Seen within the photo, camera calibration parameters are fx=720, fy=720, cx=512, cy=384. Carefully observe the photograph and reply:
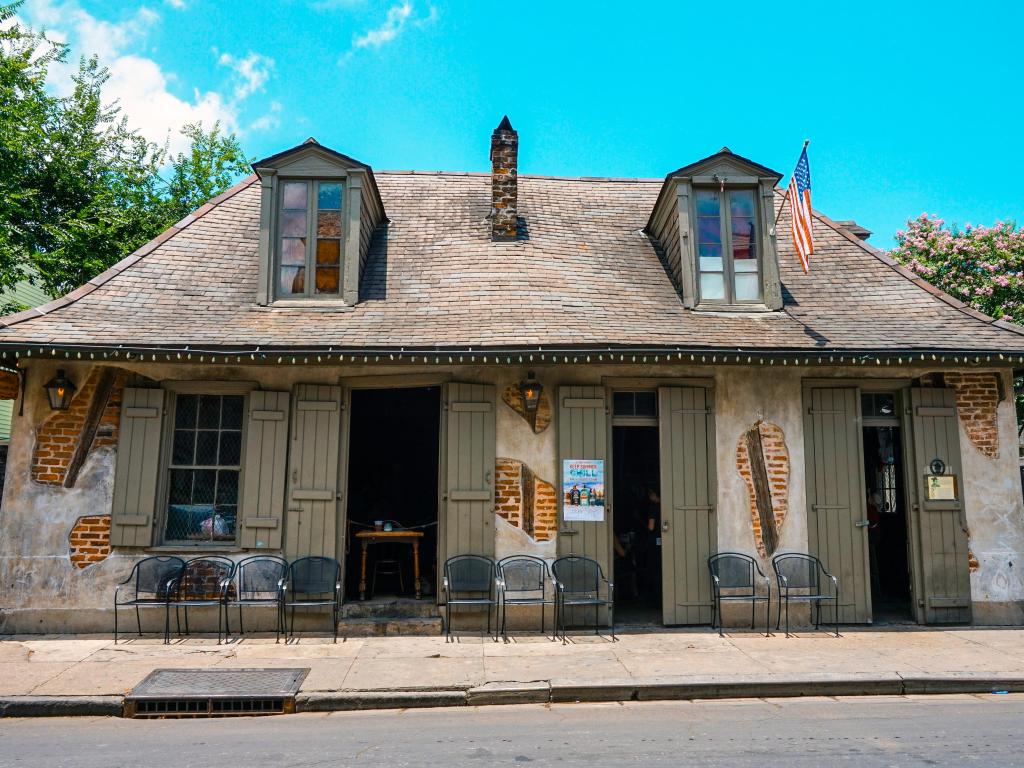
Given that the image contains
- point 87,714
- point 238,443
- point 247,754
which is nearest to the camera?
point 247,754

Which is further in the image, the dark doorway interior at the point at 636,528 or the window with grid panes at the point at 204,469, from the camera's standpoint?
the dark doorway interior at the point at 636,528

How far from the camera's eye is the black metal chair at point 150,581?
764 centimetres

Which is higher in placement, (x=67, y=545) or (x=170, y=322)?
(x=170, y=322)

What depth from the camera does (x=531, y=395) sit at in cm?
804

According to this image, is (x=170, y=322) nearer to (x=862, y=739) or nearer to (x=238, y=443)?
(x=238, y=443)

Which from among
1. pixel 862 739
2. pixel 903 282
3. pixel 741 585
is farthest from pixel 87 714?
pixel 903 282

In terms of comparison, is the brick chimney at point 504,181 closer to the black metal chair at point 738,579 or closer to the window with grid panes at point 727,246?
the window with grid panes at point 727,246

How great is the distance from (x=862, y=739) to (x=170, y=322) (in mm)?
7707

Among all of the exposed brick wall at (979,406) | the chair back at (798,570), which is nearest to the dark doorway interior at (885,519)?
the exposed brick wall at (979,406)

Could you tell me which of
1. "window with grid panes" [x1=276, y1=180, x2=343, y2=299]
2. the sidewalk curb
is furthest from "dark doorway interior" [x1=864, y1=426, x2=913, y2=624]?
"window with grid panes" [x1=276, y1=180, x2=343, y2=299]

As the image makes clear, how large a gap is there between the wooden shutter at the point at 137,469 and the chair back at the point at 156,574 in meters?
0.22

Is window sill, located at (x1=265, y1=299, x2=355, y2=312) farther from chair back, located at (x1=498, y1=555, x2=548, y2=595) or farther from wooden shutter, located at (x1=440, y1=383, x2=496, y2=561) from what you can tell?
chair back, located at (x1=498, y1=555, x2=548, y2=595)

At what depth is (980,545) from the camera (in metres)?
8.30

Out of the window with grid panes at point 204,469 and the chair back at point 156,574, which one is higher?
the window with grid panes at point 204,469
